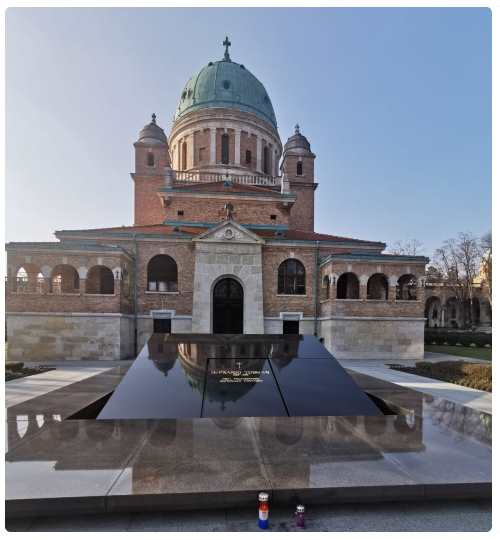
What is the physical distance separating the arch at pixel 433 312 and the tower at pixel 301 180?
39.8m

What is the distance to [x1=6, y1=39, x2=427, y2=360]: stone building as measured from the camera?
18688mm

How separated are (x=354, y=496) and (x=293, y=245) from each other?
1954 cm

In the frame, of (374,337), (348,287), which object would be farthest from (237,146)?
(374,337)

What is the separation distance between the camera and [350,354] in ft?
67.7

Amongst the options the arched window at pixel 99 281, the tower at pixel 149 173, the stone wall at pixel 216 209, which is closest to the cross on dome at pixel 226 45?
the tower at pixel 149 173

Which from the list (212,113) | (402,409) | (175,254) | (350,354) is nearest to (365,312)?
(350,354)

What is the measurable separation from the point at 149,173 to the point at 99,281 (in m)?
15.4

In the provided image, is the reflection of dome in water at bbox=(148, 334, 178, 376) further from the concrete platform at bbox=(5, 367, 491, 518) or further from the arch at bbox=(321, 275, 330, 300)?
the arch at bbox=(321, 275, 330, 300)

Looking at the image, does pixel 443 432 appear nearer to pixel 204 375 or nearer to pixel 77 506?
pixel 204 375

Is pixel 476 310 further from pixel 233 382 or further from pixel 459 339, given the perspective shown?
pixel 233 382

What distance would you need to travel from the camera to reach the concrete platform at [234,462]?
11.0 feet

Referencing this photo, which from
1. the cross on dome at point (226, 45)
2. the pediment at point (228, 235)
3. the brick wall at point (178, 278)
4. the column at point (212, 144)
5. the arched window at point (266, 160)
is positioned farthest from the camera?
the cross on dome at point (226, 45)

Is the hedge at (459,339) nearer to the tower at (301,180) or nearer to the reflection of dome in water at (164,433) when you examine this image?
the tower at (301,180)

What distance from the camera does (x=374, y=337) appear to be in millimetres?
20969
